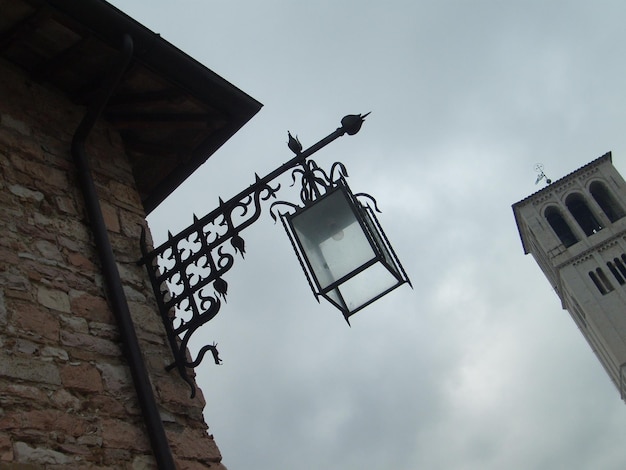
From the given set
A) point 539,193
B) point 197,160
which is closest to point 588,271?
point 539,193

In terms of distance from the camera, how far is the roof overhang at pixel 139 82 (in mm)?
3795

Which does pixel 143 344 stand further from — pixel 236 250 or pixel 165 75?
pixel 165 75

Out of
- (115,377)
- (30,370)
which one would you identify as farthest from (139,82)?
(30,370)

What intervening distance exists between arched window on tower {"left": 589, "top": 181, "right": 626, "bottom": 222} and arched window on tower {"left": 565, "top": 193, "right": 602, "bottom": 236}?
737 millimetres

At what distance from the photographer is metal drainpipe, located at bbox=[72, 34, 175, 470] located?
3.21 metres

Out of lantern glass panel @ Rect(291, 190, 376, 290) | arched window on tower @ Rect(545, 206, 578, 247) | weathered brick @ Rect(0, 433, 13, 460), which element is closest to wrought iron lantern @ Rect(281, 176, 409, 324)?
lantern glass panel @ Rect(291, 190, 376, 290)

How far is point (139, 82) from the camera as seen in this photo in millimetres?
4270

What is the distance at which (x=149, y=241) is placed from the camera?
13.9 feet

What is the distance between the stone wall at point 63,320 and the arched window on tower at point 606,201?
131 feet

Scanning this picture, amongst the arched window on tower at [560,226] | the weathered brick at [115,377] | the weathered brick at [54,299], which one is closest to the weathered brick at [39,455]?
the weathered brick at [115,377]

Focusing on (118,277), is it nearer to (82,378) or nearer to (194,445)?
(82,378)

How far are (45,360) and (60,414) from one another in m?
0.26

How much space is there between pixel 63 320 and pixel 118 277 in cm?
42

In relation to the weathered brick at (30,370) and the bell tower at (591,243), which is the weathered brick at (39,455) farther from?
the bell tower at (591,243)
